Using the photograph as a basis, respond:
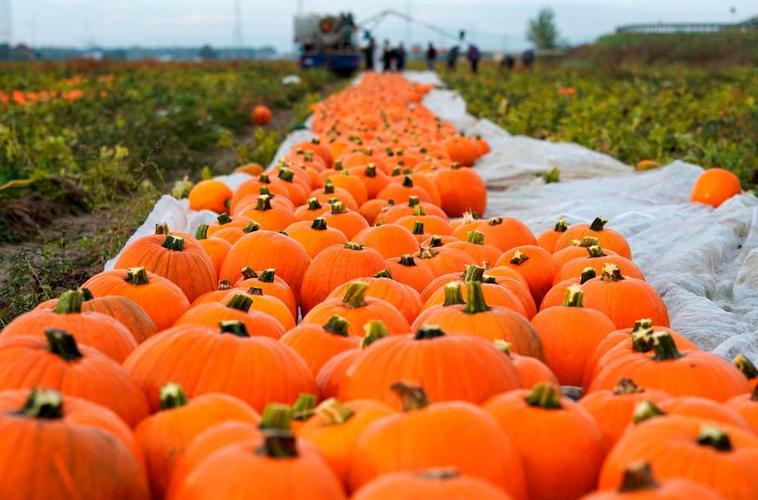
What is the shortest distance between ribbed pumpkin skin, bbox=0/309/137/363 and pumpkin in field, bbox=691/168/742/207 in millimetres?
6193

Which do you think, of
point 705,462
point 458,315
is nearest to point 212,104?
point 458,315

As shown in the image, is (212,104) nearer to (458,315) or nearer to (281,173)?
(281,173)

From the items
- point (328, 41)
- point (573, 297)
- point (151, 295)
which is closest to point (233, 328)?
point (151, 295)

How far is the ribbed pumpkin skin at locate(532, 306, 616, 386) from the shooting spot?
343 cm

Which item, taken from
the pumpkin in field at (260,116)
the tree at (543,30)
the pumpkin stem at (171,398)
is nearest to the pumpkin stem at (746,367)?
the pumpkin stem at (171,398)

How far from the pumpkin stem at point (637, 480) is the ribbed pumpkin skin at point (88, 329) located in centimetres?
171

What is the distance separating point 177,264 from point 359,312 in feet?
3.87

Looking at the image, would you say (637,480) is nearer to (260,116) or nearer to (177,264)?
(177,264)

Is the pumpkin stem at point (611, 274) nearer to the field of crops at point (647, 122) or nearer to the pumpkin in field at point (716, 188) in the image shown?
the pumpkin in field at point (716, 188)

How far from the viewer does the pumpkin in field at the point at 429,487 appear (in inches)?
63.6

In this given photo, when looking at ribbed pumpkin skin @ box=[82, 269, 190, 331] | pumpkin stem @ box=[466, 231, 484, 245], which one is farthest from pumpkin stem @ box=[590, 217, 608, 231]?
ribbed pumpkin skin @ box=[82, 269, 190, 331]

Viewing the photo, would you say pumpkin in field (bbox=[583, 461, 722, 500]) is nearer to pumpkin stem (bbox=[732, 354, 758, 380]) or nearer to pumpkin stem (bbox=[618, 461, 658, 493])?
pumpkin stem (bbox=[618, 461, 658, 493])

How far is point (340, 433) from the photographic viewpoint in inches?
83.3

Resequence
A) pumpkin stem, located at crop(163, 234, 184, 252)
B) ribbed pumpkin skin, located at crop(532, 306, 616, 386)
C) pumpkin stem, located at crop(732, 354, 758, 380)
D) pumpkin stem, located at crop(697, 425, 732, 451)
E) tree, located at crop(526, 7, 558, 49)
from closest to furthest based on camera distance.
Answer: pumpkin stem, located at crop(697, 425, 732, 451)
pumpkin stem, located at crop(732, 354, 758, 380)
ribbed pumpkin skin, located at crop(532, 306, 616, 386)
pumpkin stem, located at crop(163, 234, 184, 252)
tree, located at crop(526, 7, 558, 49)
